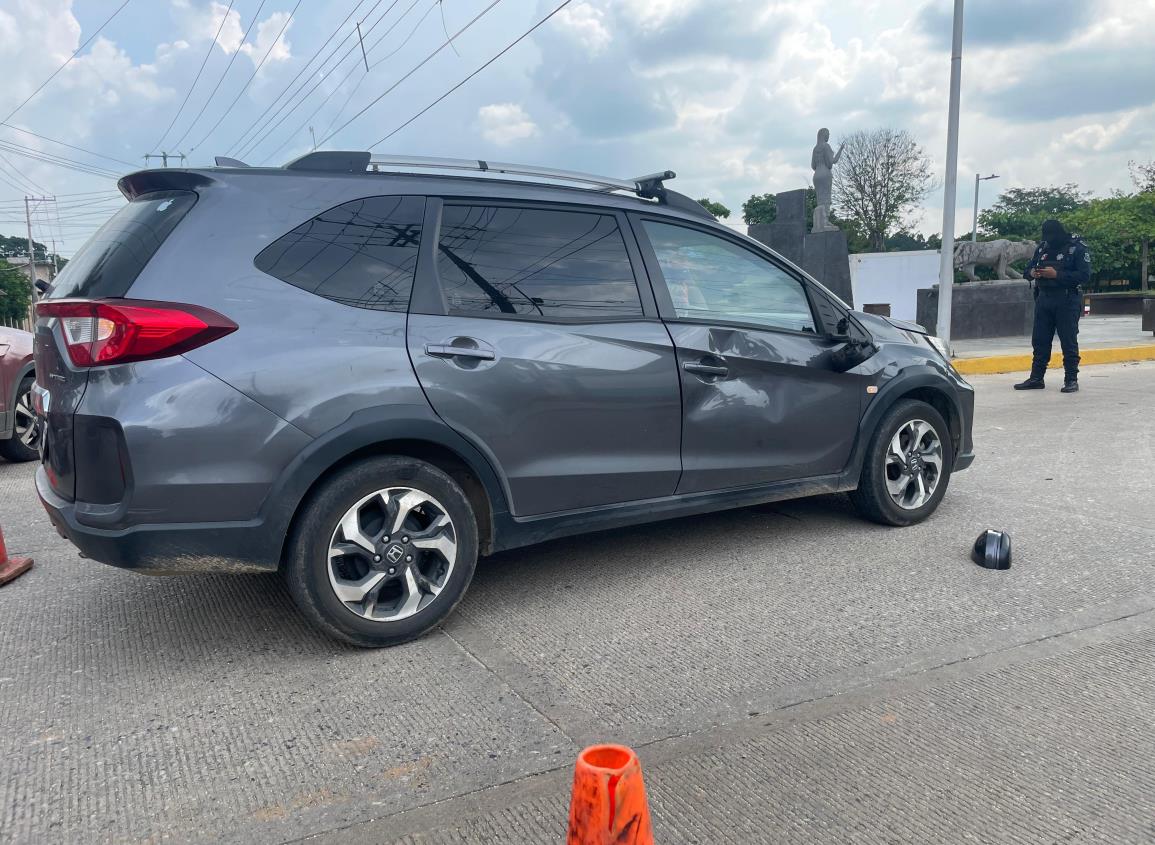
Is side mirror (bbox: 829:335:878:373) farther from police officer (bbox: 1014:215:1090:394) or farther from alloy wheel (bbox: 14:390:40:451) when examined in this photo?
police officer (bbox: 1014:215:1090:394)

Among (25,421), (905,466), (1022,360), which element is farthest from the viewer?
(1022,360)

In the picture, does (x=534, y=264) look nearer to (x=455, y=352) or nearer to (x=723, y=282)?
(x=455, y=352)

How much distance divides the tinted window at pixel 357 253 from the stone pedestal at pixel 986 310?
17.3m

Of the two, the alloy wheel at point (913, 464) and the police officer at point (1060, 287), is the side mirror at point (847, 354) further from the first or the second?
the police officer at point (1060, 287)

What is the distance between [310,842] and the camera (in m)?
2.28

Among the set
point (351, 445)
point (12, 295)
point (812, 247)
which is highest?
point (812, 247)

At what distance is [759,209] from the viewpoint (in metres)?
89.0

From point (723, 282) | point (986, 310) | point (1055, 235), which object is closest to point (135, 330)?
point (723, 282)

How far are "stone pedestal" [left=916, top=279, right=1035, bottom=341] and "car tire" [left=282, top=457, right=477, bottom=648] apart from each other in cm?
1740

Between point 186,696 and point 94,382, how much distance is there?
1101 mm

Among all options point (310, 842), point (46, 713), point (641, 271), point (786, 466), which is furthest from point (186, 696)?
point (786, 466)

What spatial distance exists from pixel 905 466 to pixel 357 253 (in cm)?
313

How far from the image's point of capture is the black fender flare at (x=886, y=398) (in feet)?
15.4

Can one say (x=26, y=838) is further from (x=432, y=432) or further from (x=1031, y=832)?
(x=1031, y=832)
